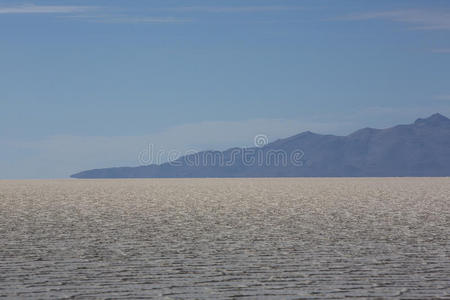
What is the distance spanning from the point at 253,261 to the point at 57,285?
6.88ft

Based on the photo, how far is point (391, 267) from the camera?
22.6 ft

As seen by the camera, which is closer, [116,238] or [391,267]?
[391,267]

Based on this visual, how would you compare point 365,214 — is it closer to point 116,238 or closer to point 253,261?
point 116,238

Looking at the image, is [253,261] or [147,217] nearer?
[253,261]

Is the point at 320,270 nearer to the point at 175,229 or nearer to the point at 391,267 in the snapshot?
the point at 391,267

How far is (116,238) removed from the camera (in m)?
9.88

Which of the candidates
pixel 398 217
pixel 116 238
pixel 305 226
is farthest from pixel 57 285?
pixel 398 217

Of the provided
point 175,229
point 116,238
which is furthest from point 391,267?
point 175,229

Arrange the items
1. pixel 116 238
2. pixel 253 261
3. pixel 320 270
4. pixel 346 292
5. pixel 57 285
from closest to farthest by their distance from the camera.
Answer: pixel 346 292 → pixel 57 285 → pixel 320 270 → pixel 253 261 → pixel 116 238

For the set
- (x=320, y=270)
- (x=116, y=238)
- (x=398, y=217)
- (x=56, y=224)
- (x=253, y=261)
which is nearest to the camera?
(x=320, y=270)

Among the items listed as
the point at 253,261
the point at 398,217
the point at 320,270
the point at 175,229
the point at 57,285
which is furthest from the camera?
the point at 398,217

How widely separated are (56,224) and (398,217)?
19.4 ft

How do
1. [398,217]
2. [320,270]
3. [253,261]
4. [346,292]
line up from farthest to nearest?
[398,217], [253,261], [320,270], [346,292]

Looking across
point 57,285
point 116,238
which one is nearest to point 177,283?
point 57,285
